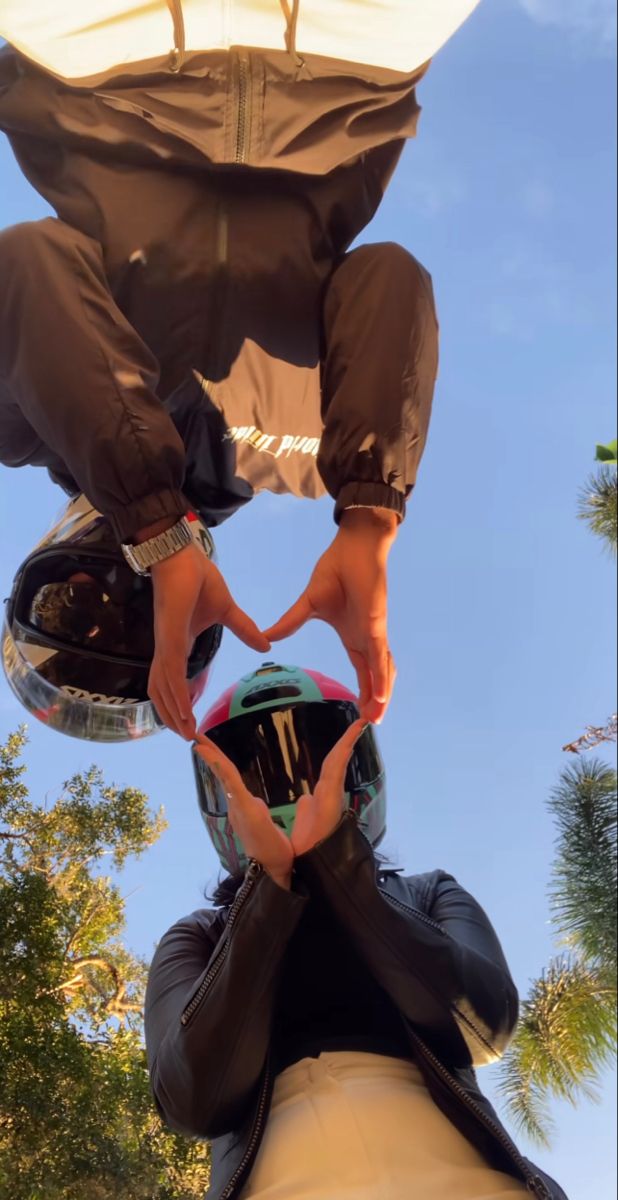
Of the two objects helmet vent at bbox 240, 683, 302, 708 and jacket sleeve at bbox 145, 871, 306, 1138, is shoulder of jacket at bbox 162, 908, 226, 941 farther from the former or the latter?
helmet vent at bbox 240, 683, 302, 708

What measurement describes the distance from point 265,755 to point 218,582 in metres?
0.73

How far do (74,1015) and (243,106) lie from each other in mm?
4304

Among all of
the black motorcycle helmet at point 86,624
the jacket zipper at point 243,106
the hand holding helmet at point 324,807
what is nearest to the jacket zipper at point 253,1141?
the hand holding helmet at point 324,807

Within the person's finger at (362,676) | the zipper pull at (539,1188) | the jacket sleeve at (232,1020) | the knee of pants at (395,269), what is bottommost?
the zipper pull at (539,1188)

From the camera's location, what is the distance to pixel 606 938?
377 centimetres

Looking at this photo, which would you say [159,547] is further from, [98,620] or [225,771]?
[98,620]

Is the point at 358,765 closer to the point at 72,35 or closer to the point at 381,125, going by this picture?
the point at 381,125

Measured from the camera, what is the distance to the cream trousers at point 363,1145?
1177mm

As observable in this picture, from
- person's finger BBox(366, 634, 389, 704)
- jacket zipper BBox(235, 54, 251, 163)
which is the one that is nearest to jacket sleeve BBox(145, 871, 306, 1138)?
person's finger BBox(366, 634, 389, 704)

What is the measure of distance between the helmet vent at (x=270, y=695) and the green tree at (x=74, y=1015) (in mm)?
2022

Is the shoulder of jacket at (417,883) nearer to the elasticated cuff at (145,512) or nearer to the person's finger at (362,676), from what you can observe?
the person's finger at (362,676)

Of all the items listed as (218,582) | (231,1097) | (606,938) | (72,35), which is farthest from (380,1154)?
(606,938)

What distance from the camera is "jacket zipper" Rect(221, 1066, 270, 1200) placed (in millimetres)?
1266

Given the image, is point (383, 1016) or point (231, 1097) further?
point (383, 1016)
